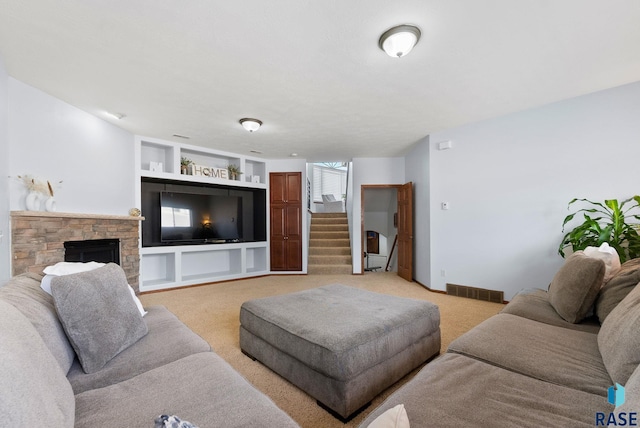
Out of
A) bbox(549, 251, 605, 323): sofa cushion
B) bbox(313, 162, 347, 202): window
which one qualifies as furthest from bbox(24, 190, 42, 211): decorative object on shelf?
bbox(313, 162, 347, 202): window

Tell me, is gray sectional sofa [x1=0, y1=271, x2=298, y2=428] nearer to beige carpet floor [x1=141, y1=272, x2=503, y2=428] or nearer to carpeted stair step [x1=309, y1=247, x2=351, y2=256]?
beige carpet floor [x1=141, y1=272, x2=503, y2=428]

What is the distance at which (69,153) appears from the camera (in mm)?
3271

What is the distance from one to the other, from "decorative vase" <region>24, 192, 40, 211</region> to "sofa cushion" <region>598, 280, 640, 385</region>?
173 inches

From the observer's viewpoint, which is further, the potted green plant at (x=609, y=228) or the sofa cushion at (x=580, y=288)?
the potted green plant at (x=609, y=228)

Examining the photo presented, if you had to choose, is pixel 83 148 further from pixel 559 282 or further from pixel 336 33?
pixel 559 282

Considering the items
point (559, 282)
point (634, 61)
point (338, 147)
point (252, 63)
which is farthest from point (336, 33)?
point (338, 147)

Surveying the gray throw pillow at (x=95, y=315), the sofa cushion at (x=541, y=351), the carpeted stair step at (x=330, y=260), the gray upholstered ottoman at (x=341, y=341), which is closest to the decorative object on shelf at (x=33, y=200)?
the gray throw pillow at (x=95, y=315)

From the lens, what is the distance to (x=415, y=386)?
1.09m

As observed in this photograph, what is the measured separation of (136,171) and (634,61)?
6.18 meters

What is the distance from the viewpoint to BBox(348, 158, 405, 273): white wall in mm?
5812

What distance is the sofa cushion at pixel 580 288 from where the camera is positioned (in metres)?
1.67

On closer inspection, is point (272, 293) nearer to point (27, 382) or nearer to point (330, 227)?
point (330, 227)

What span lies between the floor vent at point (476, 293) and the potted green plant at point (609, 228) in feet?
3.19

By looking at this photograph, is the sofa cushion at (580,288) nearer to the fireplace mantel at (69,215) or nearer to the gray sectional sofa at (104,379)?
the gray sectional sofa at (104,379)
